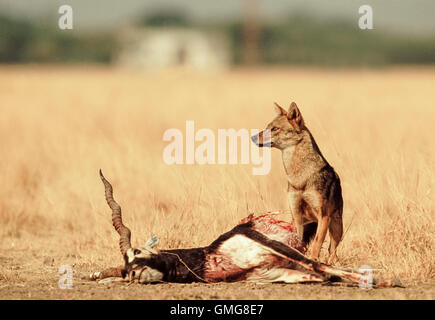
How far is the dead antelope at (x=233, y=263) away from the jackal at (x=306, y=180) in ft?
1.17

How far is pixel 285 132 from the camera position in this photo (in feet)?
21.3

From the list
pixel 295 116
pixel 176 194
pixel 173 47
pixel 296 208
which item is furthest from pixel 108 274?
pixel 173 47

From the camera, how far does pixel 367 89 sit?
20344 millimetres

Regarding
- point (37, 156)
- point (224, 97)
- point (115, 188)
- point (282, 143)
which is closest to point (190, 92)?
point (224, 97)

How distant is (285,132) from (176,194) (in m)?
2.56

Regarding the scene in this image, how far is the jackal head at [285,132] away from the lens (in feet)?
21.3

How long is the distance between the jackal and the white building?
55611 mm

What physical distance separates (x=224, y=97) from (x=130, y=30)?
165ft

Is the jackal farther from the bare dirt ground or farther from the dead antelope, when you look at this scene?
the bare dirt ground

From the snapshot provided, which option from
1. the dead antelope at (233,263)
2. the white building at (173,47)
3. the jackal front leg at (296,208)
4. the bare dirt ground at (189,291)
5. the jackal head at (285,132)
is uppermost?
the white building at (173,47)

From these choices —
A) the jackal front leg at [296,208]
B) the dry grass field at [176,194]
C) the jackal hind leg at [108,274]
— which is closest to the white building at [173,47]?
the dry grass field at [176,194]

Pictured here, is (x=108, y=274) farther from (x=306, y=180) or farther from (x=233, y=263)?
(x=306, y=180)

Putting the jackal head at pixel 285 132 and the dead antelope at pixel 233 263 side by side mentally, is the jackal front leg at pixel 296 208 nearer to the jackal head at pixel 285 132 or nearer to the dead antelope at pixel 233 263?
the dead antelope at pixel 233 263
